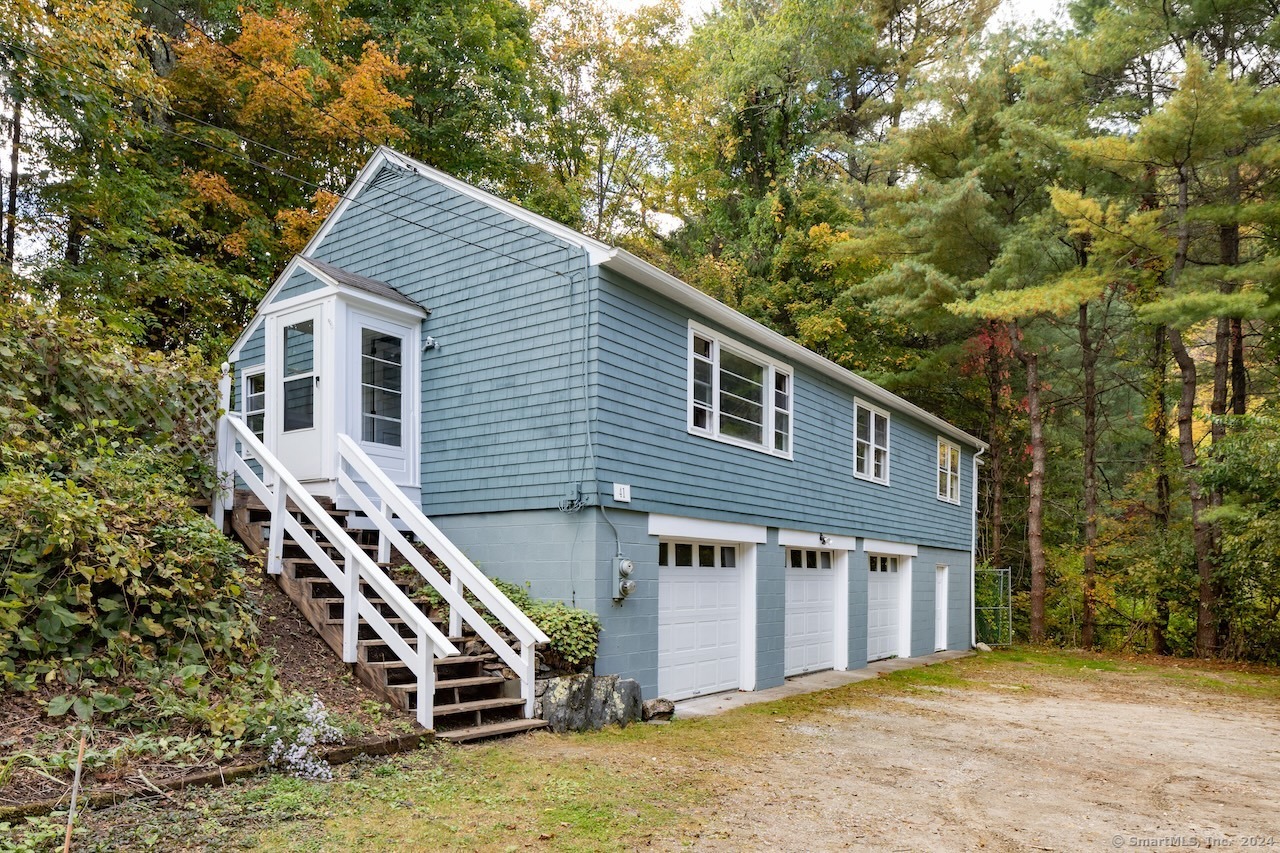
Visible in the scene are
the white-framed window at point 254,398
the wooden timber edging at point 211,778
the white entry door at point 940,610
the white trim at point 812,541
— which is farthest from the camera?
the white entry door at point 940,610

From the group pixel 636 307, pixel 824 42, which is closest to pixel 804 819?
pixel 636 307

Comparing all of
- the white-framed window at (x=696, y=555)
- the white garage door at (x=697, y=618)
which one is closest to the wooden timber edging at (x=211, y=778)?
the white garage door at (x=697, y=618)

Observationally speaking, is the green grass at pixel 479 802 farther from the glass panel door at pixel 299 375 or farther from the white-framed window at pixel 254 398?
the white-framed window at pixel 254 398

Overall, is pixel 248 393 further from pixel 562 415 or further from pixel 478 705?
pixel 478 705

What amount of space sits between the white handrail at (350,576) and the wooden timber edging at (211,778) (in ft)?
1.43

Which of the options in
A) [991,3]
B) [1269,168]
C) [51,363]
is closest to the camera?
[51,363]

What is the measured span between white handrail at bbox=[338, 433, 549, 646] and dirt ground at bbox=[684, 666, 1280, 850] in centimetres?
195

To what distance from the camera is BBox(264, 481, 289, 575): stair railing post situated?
Answer: 7.43 meters

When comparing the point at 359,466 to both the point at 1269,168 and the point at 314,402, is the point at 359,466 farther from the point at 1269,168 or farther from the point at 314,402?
the point at 1269,168

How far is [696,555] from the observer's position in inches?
388

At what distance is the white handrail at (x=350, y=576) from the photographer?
617 cm

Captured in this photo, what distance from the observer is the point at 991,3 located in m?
22.3

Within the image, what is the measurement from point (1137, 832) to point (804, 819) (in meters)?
1.97

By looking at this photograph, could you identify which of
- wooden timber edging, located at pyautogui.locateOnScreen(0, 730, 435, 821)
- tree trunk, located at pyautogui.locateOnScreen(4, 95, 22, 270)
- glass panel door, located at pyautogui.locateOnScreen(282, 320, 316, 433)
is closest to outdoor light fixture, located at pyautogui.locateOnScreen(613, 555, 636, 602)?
wooden timber edging, located at pyautogui.locateOnScreen(0, 730, 435, 821)
